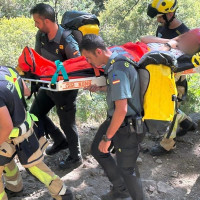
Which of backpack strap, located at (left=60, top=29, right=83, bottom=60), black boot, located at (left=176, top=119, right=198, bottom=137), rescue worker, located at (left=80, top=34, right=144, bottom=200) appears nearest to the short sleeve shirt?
rescue worker, located at (left=80, top=34, right=144, bottom=200)

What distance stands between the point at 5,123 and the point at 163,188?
7.76 feet

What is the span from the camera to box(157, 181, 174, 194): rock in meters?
4.11

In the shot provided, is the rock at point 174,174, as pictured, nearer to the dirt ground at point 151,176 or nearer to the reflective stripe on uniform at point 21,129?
the dirt ground at point 151,176

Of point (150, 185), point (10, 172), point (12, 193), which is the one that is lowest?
point (150, 185)

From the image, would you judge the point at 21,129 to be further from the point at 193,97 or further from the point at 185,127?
the point at 193,97

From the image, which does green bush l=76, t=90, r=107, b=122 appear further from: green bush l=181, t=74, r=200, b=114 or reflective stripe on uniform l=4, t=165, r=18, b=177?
reflective stripe on uniform l=4, t=165, r=18, b=177

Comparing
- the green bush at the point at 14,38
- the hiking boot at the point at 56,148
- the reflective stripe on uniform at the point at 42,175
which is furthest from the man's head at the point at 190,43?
the green bush at the point at 14,38

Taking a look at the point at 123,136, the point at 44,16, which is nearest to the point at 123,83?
the point at 123,136

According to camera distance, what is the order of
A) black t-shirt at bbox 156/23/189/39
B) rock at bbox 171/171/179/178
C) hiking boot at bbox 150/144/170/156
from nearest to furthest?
black t-shirt at bbox 156/23/189/39 → rock at bbox 171/171/179/178 → hiking boot at bbox 150/144/170/156

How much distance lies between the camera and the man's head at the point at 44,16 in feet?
12.5

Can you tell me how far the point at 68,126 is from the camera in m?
4.35

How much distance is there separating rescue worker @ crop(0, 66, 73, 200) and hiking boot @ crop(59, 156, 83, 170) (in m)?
1.00

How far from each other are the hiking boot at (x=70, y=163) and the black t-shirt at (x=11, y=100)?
1614 millimetres

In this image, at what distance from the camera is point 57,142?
479 centimetres
